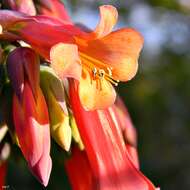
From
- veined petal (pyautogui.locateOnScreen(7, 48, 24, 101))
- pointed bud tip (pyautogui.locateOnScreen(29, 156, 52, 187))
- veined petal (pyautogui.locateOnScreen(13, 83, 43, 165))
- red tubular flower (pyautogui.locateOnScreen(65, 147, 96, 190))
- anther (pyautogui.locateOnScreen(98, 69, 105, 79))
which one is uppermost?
anther (pyautogui.locateOnScreen(98, 69, 105, 79))

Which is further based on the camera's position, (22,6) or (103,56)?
(22,6)

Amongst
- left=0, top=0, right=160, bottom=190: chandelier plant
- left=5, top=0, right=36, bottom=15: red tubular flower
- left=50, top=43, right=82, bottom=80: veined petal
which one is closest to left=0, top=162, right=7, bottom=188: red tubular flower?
left=0, top=0, right=160, bottom=190: chandelier plant

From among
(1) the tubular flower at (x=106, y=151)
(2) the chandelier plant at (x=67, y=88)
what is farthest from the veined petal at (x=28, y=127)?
(1) the tubular flower at (x=106, y=151)

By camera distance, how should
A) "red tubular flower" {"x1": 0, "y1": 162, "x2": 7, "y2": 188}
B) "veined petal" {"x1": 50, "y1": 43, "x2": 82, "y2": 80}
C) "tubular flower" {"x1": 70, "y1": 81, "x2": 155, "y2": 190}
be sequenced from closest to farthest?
"veined petal" {"x1": 50, "y1": 43, "x2": 82, "y2": 80}, "tubular flower" {"x1": 70, "y1": 81, "x2": 155, "y2": 190}, "red tubular flower" {"x1": 0, "y1": 162, "x2": 7, "y2": 188}

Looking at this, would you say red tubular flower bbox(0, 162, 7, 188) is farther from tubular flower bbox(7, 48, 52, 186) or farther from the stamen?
the stamen

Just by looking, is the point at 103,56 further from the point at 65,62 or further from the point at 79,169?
the point at 79,169

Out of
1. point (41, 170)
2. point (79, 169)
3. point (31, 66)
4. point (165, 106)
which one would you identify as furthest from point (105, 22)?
point (165, 106)

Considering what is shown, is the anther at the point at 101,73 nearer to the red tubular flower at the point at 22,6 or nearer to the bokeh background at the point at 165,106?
the red tubular flower at the point at 22,6

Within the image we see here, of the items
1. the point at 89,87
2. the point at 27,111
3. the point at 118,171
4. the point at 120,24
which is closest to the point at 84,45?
the point at 89,87
